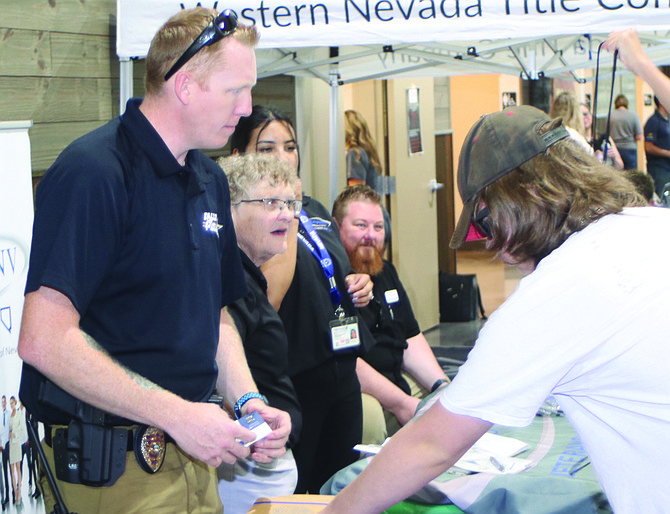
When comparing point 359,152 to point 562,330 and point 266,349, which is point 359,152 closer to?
point 266,349

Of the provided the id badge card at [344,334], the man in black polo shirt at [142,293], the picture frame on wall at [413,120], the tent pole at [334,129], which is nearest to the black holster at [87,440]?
the man in black polo shirt at [142,293]

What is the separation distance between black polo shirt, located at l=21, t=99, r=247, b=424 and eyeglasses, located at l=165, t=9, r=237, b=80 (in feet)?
0.43

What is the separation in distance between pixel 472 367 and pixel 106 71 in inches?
110

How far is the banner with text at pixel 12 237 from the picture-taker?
2.35 metres

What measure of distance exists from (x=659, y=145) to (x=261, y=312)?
6.99 meters

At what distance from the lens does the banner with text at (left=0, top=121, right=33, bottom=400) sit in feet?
7.72

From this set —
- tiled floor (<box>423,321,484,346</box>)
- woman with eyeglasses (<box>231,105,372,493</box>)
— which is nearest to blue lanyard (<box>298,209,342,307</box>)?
woman with eyeglasses (<box>231,105,372,493</box>)

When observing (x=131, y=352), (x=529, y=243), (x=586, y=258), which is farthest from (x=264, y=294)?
(x=586, y=258)

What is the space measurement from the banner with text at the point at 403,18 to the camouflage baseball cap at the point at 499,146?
1792mm

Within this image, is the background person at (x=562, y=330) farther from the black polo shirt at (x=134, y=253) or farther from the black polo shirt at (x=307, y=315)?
the black polo shirt at (x=307, y=315)

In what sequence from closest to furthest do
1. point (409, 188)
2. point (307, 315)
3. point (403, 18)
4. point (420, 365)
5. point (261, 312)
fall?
point (261, 312) < point (307, 315) < point (403, 18) < point (420, 365) < point (409, 188)

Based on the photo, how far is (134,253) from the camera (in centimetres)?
148

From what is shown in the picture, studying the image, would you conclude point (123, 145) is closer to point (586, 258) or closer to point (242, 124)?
point (586, 258)

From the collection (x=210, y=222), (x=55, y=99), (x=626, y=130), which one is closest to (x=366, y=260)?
(x=55, y=99)
